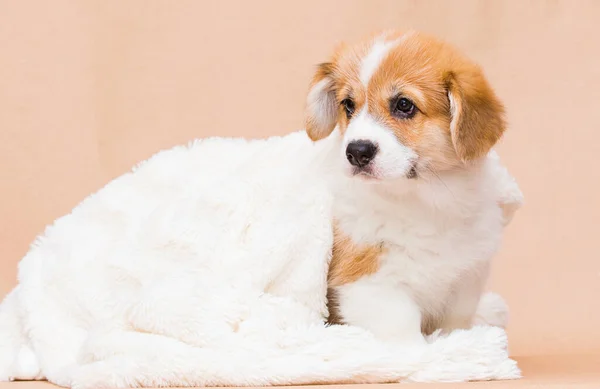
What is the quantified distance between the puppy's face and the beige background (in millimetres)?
1522

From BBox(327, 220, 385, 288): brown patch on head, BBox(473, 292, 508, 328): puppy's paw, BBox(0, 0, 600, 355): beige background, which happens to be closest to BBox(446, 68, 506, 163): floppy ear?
BBox(327, 220, 385, 288): brown patch on head

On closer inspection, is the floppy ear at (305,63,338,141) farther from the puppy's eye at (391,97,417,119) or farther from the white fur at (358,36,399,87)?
the puppy's eye at (391,97,417,119)

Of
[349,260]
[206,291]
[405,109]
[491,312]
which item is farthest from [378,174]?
[491,312]

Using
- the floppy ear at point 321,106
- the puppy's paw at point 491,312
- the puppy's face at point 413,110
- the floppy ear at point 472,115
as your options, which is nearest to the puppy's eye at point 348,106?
the puppy's face at point 413,110

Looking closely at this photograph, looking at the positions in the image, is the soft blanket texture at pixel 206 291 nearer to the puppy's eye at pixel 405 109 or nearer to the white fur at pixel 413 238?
the white fur at pixel 413 238

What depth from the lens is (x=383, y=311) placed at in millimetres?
3492

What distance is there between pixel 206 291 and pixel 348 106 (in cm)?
76

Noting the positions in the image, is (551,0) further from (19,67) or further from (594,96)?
(19,67)

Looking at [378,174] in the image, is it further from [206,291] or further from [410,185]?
[206,291]

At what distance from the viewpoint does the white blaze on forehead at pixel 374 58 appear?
3.51 meters

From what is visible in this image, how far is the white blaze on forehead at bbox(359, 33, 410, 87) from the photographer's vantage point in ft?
11.5

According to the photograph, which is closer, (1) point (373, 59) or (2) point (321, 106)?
(1) point (373, 59)

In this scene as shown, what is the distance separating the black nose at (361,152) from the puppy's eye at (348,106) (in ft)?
0.75

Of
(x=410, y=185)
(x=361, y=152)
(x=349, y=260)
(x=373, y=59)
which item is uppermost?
(x=373, y=59)
